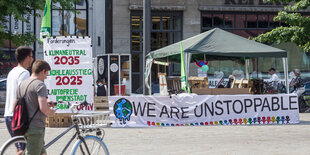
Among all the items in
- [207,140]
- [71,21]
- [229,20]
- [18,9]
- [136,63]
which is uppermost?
→ [71,21]

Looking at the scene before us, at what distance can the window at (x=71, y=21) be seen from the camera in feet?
91.0

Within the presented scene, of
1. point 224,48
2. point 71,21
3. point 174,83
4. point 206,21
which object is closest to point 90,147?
point 224,48

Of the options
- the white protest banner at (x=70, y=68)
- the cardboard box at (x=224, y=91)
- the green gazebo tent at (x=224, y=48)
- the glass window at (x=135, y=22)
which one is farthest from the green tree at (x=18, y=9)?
the cardboard box at (x=224, y=91)

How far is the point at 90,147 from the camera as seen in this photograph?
6.44 m

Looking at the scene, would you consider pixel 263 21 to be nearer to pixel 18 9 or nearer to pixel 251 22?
pixel 251 22

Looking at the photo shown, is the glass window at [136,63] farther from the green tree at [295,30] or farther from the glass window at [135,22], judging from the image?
the green tree at [295,30]

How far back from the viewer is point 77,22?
27.9 metres

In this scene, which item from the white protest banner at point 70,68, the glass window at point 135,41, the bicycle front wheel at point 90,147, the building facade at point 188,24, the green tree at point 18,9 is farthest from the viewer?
the glass window at point 135,41

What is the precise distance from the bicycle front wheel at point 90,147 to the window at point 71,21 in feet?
70.7

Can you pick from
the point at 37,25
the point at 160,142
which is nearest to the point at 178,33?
the point at 37,25

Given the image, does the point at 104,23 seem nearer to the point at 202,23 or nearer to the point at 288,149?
the point at 202,23

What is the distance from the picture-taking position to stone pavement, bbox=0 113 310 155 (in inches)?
368

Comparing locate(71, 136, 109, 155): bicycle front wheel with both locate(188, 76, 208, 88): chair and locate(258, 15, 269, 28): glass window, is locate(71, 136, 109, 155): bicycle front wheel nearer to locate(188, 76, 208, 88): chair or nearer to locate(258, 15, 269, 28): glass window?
locate(188, 76, 208, 88): chair

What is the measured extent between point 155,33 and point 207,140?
15134 mm
